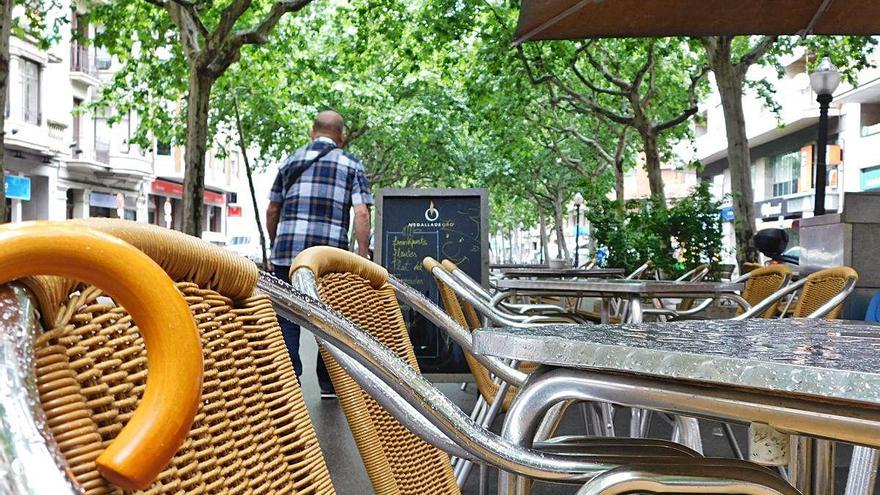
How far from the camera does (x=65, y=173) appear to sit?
38.7 metres

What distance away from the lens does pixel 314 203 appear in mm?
6223

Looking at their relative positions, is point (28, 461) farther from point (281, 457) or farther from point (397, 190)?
point (397, 190)

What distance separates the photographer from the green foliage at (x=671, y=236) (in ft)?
41.3

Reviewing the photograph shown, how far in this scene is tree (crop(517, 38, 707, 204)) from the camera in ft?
60.8

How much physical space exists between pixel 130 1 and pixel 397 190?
1023cm

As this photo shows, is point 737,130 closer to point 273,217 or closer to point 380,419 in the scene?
point 273,217

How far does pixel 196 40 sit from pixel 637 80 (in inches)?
306

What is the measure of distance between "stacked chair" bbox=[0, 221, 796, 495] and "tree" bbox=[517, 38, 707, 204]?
12974mm

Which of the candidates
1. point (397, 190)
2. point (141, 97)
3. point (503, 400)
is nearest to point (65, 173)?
point (141, 97)

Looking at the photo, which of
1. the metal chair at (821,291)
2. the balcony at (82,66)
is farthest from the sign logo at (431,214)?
the balcony at (82,66)

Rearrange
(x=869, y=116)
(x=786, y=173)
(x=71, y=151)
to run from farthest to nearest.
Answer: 1. (x=786, y=173)
2. (x=71, y=151)
3. (x=869, y=116)

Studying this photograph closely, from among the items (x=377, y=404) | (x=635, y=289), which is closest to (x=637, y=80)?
(x=635, y=289)

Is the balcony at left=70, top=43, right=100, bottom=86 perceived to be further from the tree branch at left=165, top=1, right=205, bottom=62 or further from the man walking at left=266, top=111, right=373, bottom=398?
the man walking at left=266, top=111, right=373, bottom=398

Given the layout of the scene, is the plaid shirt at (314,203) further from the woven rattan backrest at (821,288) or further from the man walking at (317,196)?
the woven rattan backrest at (821,288)
